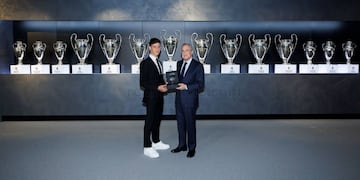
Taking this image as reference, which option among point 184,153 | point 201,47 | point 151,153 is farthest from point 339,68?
point 151,153

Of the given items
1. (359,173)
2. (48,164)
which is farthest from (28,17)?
(359,173)

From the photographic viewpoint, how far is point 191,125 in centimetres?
382

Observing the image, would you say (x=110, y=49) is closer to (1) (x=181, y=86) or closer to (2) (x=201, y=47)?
(2) (x=201, y=47)

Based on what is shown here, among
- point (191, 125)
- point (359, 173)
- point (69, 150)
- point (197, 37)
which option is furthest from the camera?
point (197, 37)

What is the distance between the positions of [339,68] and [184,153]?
11.5ft

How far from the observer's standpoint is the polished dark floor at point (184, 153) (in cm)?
323

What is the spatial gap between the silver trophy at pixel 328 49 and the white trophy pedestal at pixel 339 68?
153 millimetres

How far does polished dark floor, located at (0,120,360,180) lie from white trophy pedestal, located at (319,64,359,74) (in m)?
0.88

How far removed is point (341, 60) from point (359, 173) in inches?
158

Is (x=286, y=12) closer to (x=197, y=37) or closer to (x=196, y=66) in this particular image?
(x=197, y=37)

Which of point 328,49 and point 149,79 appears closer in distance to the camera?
point 149,79

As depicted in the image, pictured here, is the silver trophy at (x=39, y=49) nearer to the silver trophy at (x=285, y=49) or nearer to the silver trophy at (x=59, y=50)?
the silver trophy at (x=59, y=50)

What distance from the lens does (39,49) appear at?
624cm

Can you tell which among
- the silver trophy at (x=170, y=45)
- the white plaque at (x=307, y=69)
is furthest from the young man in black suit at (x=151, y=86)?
the white plaque at (x=307, y=69)
